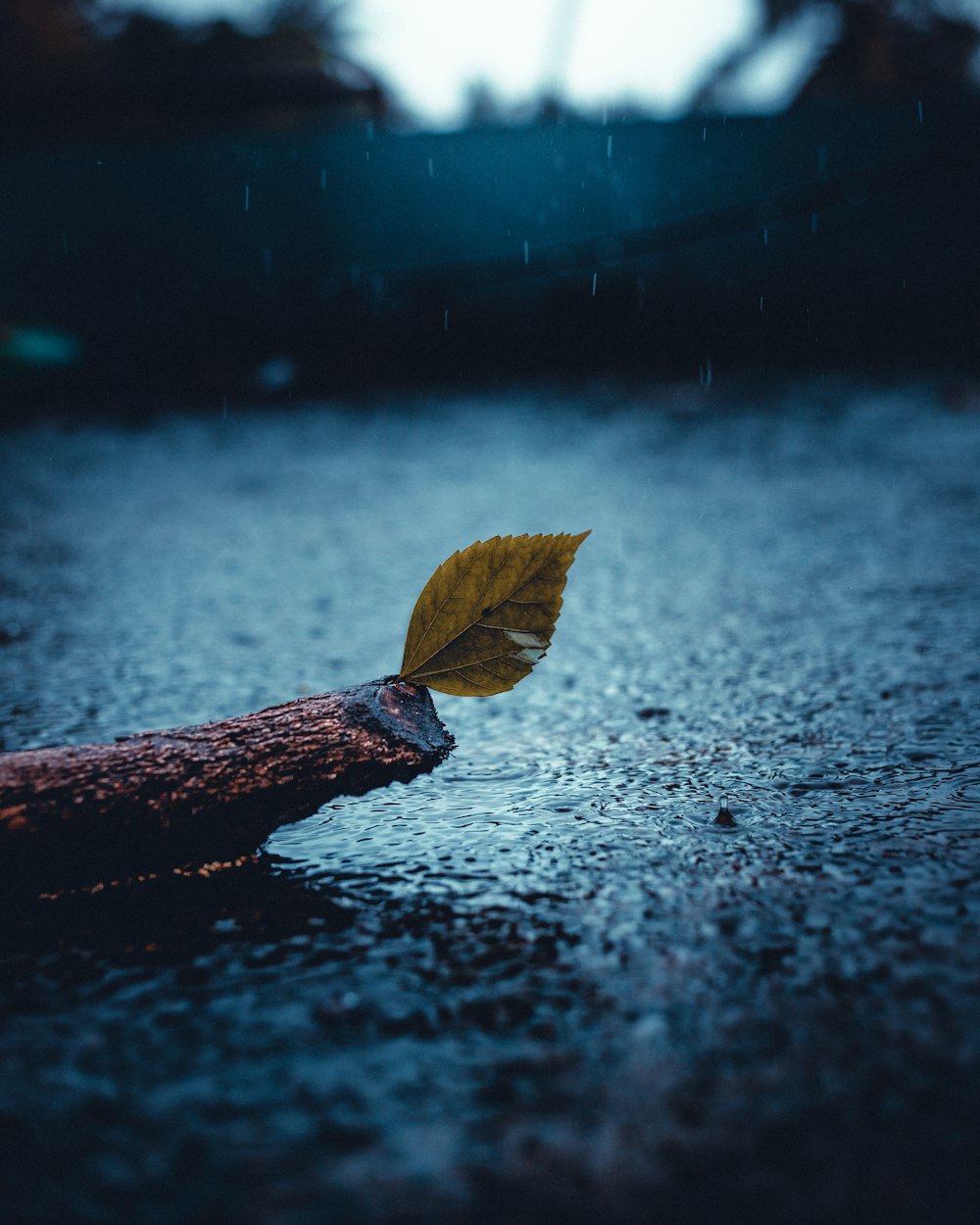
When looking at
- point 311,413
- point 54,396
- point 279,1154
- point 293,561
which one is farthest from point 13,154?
point 279,1154

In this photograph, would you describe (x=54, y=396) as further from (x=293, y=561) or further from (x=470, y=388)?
(x=293, y=561)

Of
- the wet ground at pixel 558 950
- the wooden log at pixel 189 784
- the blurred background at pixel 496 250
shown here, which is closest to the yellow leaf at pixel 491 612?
the wooden log at pixel 189 784

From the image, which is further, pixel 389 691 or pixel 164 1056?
pixel 389 691

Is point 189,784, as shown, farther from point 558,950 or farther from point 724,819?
point 724,819

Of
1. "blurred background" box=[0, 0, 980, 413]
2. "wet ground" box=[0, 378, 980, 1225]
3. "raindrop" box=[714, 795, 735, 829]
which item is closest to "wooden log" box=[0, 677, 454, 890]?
"wet ground" box=[0, 378, 980, 1225]

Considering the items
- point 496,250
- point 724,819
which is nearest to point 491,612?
point 724,819
